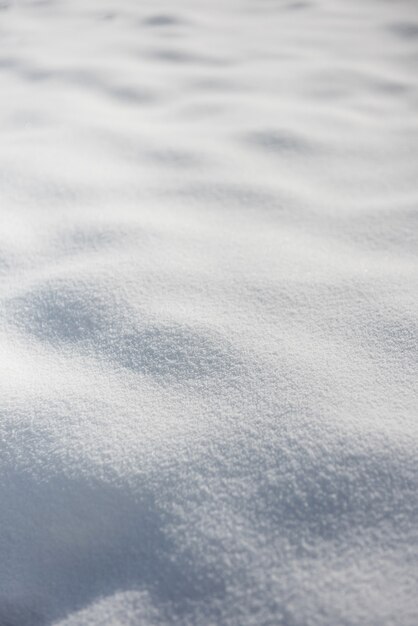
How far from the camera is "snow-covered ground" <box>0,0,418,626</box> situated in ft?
1.51

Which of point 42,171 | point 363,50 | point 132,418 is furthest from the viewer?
point 363,50

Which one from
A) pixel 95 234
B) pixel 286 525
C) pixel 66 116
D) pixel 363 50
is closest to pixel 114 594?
pixel 286 525

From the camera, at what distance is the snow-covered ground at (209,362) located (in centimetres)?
46

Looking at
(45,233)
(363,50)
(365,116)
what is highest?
(363,50)

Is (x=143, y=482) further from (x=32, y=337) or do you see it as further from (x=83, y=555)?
(x=32, y=337)

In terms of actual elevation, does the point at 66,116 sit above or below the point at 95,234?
above

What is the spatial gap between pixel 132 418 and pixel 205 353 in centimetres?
12

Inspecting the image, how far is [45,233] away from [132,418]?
16.2 inches

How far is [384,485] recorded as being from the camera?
49 cm

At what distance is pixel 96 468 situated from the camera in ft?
1.72

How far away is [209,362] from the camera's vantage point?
24.7 inches

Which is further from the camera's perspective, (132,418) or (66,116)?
(66,116)

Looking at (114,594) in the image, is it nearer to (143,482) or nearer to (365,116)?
(143,482)

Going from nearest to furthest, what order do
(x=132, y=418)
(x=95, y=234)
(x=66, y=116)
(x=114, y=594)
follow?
1. (x=114, y=594)
2. (x=132, y=418)
3. (x=95, y=234)
4. (x=66, y=116)
